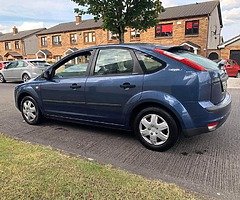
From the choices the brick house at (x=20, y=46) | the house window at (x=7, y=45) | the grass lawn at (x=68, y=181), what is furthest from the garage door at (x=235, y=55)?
the house window at (x=7, y=45)

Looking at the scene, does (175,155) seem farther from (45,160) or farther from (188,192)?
(45,160)

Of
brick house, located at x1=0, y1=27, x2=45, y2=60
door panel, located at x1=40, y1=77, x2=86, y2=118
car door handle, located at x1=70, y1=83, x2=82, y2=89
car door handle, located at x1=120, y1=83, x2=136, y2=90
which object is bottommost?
door panel, located at x1=40, y1=77, x2=86, y2=118

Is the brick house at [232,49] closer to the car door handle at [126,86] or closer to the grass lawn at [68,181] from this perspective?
the car door handle at [126,86]

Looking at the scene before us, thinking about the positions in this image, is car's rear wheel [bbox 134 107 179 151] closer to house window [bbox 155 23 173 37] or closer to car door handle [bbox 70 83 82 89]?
car door handle [bbox 70 83 82 89]

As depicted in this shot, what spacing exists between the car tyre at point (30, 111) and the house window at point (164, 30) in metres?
24.6

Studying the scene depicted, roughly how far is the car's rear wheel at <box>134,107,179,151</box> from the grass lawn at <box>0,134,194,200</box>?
0.88 meters

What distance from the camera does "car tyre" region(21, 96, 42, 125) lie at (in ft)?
17.3

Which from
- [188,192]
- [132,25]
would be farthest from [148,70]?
[132,25]

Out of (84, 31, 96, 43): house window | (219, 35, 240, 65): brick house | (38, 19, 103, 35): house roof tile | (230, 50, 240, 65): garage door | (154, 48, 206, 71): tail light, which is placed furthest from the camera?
(84, 31, 96, 43): house window

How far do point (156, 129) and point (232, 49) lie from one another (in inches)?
916

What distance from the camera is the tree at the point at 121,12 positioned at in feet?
51.5

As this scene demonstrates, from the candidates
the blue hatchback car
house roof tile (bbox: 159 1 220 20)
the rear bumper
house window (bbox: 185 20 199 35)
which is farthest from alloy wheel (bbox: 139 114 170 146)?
house window (bbox: 185 20 199 35)

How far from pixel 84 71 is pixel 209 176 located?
104 inches

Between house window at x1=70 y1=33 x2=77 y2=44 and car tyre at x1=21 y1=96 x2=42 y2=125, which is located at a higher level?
house window at x1=70 y1=33 x2=77 y2=44
